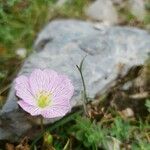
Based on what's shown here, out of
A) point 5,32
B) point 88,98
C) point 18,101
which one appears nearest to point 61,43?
point 5,32

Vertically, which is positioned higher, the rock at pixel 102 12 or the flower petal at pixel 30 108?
the flower petal at pixel 30 108

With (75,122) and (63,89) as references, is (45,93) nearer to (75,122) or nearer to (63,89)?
(63,89)

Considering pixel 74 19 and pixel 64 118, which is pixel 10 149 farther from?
pixel 74 19

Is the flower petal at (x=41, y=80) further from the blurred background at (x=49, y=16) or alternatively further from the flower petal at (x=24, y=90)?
the blurred background at (x=49, y=16)

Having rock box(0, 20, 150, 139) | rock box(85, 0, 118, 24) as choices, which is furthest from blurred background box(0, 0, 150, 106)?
rock box(0, 20, 150, 139)

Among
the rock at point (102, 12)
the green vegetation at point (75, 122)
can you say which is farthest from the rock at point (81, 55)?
the rock at point (102, 12)

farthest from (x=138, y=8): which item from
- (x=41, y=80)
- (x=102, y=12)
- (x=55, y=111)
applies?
(x=55, y=111)

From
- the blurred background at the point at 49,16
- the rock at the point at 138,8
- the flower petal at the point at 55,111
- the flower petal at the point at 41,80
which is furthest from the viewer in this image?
the rock at the point at 138,8
